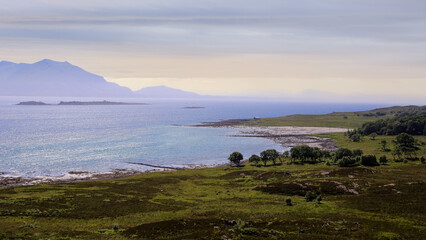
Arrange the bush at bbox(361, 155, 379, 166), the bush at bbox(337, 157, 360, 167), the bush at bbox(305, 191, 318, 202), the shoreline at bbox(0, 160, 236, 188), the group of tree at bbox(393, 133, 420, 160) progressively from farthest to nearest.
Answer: the group of tree at bbox(393, 133, 420, 160)
the bush at bbox(361, 155, 379, 166)
the bush at bbox(337, 157, 360, 167)
the shoreline at bbox(0, 160, 236, 188)
the bush at bbox(305, 191, 318, 202)

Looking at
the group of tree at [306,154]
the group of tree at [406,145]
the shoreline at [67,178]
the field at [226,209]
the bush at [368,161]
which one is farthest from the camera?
the group of tree at [406,145]

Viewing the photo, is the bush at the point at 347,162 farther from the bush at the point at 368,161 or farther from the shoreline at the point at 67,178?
the shoreline at the point at 67,178

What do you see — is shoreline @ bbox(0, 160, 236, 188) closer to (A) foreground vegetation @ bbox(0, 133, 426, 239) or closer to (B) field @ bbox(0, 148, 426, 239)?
(B) field @ bbox(0, 148, 426, 239)

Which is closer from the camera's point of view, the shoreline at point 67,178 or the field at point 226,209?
the field at point 226,209

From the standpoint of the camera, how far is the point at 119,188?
91.8 metres

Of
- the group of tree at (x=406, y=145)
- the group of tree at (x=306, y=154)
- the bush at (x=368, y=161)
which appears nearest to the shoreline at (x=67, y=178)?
the group of tree at (x=306, y=154)

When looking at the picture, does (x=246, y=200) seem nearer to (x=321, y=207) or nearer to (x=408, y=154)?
(x=321, y=207)

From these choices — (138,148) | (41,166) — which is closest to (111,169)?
(41,166)

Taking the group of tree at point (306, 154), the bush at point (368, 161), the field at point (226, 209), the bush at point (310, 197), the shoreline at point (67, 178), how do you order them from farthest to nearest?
the group of tree at point (306, 154) < the bush at point (368, 161) < the shoreline at point (67, 178) < the bush at point (310, 197) < the field at point (226, 209)

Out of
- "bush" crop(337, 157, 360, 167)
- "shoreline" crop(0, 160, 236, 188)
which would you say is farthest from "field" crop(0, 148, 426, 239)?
"shoreline" crop(0, 160, 236, 188)

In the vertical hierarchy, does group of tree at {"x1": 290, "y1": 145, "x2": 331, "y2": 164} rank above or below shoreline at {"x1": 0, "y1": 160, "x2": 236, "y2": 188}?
above

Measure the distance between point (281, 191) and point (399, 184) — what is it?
2845 cm

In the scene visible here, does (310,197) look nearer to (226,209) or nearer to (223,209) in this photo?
(226,209)

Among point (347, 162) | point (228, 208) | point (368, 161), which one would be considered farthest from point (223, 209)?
point (368, 161)
